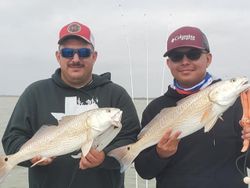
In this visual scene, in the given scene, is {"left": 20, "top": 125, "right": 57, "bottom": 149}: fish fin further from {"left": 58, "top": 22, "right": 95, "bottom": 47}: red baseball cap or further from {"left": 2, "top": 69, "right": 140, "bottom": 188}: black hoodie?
{"left": 58, "top": 22, "right": 95, "bottom": 47}: red baseball cap

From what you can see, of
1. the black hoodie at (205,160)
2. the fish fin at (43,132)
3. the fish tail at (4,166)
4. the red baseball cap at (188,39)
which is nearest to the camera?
the fish tail at (4,166)

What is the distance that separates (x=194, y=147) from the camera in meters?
4.99

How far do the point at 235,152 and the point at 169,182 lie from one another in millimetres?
777

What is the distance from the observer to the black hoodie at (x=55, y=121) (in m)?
5.12

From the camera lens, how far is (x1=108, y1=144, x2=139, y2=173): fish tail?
4.70 metres

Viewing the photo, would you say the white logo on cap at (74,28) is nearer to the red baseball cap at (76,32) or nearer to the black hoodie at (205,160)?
the red baseball cap at (76,32)

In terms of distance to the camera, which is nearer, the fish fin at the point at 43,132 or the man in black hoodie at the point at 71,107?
the fish fin at the point at 43,132

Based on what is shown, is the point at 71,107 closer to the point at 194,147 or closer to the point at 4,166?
the point at 4,166

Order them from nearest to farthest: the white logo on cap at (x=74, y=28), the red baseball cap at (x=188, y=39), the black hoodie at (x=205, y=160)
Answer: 1. the black hoodie at (x=205, y=160)
2. the red baseball cap at (x=188, y=39)
3. the white logo on cap at (x=74, y=28)

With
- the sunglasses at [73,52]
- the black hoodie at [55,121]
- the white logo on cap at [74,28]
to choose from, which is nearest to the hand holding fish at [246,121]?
the black hoodie at [55,121]

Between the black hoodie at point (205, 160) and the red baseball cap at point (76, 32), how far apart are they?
1.45m

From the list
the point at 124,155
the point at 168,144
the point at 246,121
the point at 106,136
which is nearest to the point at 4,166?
the point at 106,136

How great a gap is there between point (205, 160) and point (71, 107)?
1.61 metres

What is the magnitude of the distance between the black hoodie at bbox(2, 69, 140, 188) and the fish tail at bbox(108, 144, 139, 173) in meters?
0.20
